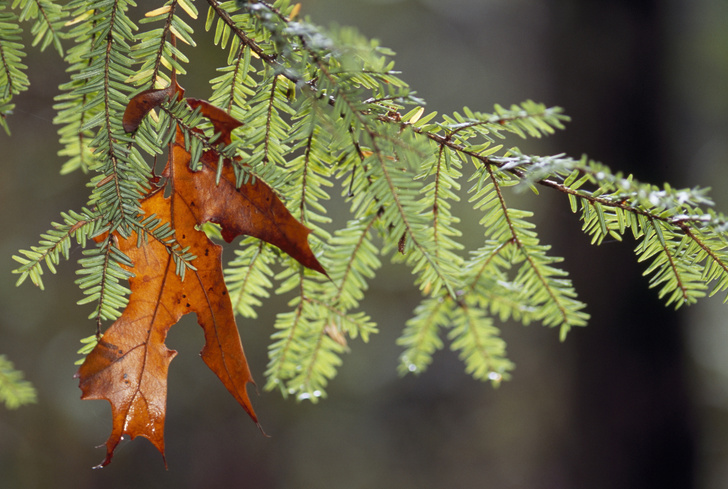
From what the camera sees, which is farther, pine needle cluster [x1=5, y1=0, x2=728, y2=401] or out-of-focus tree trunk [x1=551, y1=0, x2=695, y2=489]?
out-of-focus tree trunk [x1=551, y1=0, x2=695, y2=489]

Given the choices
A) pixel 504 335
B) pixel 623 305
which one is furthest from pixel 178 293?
pixel 504 335

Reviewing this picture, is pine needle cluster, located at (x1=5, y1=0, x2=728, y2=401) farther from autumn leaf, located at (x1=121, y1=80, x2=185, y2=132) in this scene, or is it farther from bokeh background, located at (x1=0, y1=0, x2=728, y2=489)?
bokeh background, located at (x1=0, y1=0, x2=728, y2=489)

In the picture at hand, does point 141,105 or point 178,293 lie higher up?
point 141,105

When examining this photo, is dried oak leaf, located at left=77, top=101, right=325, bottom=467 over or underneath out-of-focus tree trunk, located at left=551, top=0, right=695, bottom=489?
underneath

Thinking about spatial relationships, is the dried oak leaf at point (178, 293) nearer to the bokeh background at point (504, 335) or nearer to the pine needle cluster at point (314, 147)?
the pine needle cluster at point (314, 147)

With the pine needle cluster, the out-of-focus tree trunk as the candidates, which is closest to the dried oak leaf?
the pine needle cluster

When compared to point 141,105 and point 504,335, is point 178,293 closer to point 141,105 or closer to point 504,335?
point 141,105

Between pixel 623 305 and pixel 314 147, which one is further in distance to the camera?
pixel 623 305

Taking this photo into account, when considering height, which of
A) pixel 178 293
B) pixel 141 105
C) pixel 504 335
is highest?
pixel 504 335
